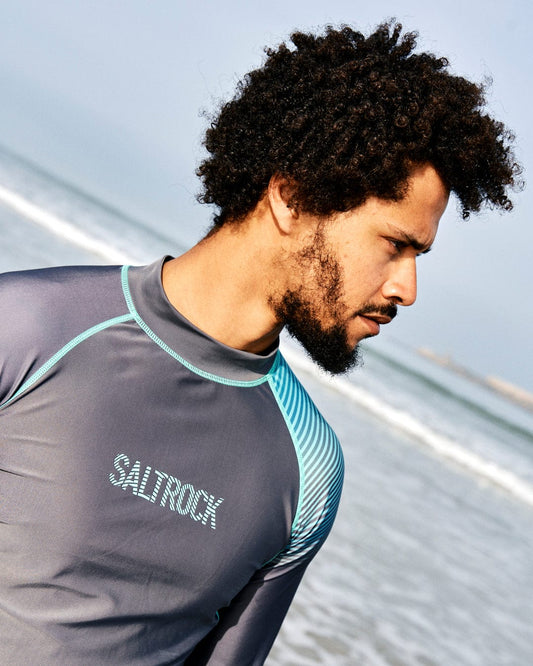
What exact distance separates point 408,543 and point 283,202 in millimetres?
5992

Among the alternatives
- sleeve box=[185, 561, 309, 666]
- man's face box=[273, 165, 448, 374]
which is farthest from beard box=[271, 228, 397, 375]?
sleeve box=[185, 561, 309, 666]

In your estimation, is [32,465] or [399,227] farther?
[399,227]

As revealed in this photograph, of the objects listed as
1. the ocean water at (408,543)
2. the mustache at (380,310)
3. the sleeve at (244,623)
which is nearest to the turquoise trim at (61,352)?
the mustache at (380,310)

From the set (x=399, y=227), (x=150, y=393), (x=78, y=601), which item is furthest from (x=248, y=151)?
(x=78, y=601)

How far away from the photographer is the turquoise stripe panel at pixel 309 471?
2.02 m

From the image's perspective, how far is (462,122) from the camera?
6.95 ft

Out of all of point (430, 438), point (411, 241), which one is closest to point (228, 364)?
point (411, 241)

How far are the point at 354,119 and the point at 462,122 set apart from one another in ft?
0.96

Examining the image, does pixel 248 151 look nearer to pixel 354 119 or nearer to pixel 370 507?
pixel 354 119

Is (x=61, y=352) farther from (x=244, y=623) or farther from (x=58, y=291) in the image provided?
(x=244, y=623)

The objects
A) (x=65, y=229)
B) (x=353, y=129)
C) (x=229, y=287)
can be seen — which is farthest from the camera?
(x=65, y=229)

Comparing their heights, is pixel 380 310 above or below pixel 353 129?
below

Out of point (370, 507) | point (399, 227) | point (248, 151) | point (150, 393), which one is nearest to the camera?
point (150, 393)

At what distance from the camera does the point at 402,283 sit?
81.6 inches
